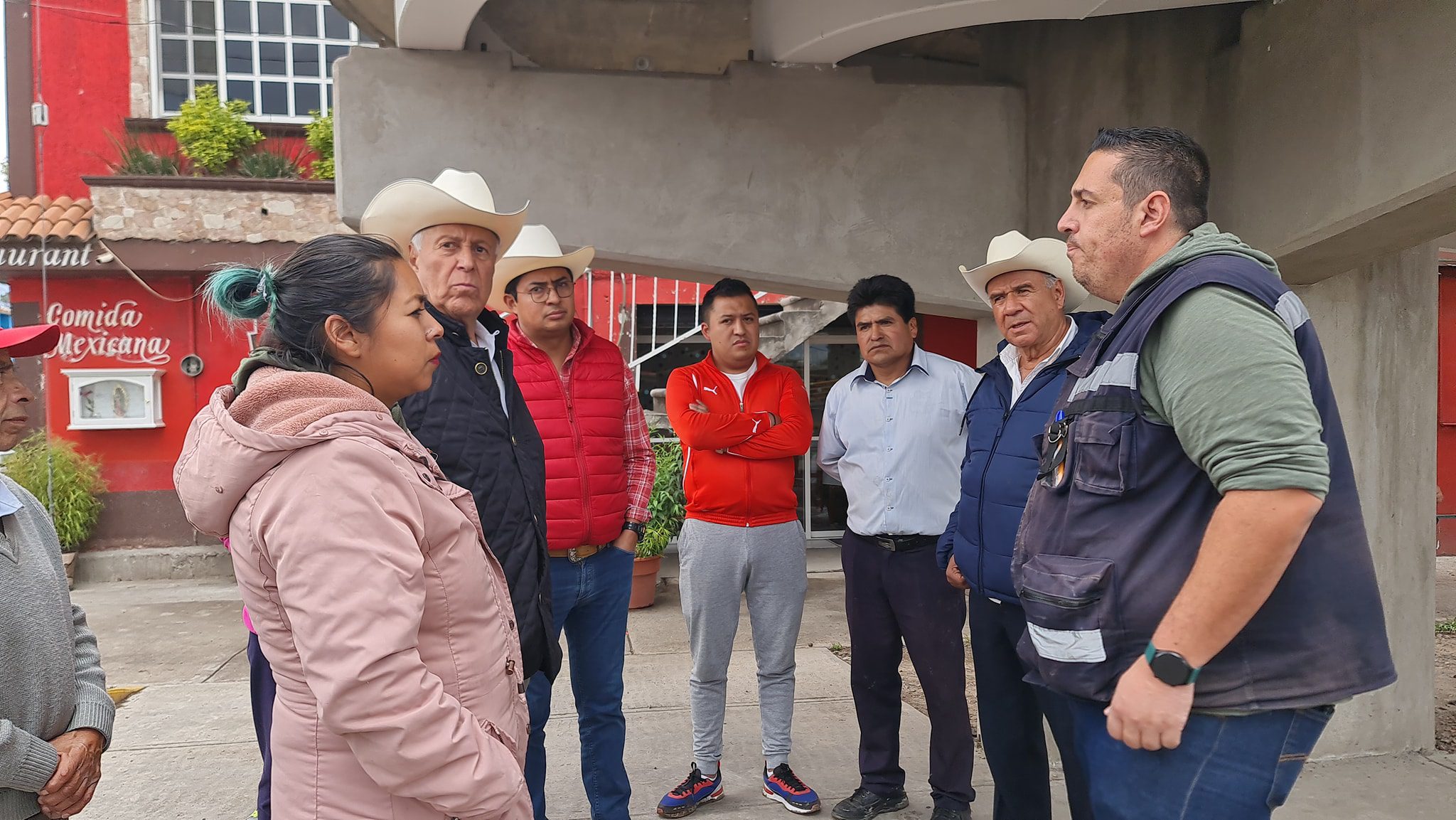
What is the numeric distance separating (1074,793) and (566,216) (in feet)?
10.2

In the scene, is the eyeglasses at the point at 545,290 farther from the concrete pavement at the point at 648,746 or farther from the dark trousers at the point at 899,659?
the concrete pavement at the point at 648,746

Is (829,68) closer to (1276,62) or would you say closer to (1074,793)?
(1276,62)

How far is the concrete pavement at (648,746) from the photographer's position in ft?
12.0

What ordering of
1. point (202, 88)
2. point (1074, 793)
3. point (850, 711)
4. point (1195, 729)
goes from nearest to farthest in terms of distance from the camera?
point (1195, 729), point (1074, 793), point (850, 711), point (202, 88)

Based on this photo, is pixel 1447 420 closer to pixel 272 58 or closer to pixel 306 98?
pixel 306 98

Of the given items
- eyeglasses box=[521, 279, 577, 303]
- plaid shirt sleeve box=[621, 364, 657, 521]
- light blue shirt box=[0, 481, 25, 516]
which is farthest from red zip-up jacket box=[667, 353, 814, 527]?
light blue shirt box=[0, 481, 25, 516]

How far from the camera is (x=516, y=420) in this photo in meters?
2.79

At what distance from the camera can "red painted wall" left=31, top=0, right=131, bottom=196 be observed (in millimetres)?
10133

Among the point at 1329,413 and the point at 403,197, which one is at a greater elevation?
the point at 403,197

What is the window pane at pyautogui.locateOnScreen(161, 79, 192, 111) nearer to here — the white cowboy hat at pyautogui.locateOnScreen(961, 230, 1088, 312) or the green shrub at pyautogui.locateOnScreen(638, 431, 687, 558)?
the green shrub at pyautogui.locateOnScreen(638, 431, 687, 558)

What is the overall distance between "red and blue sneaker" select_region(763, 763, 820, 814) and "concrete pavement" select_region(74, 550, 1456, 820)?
0.05 metres

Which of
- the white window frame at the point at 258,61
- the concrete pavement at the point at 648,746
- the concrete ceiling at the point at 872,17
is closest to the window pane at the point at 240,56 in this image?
the white window frame at the point at 258,61

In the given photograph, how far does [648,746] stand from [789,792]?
3.05 feet

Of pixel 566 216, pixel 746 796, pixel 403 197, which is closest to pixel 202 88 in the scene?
pixel 566 216
